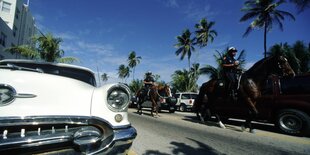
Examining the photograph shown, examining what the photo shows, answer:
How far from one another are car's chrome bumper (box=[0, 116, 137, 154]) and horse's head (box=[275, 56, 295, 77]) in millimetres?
A: 6198

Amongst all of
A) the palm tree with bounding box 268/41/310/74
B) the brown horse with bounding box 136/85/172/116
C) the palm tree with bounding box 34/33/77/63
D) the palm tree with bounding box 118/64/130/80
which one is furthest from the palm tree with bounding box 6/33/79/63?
the palm tree with bounding box 118/64/130/80

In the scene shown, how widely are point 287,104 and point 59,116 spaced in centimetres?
735

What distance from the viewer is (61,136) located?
2.10 meters

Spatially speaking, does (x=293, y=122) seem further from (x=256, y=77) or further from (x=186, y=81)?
(x=186, y=81)

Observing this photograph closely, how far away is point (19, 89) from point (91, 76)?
84.9 inches

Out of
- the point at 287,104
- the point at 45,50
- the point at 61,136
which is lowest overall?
the point at 61,136

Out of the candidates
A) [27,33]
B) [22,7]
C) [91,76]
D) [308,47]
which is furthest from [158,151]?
[27,33]

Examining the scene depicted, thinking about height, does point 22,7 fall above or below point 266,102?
above

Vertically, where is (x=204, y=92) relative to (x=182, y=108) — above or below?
above

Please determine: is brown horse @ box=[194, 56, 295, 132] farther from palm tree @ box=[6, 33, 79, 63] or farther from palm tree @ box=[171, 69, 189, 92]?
palm tree @ box=[171, 69, 189, 92]

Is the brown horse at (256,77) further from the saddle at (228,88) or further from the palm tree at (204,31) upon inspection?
the palm tree at (204,31)

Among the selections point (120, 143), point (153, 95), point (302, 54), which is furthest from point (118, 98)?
point (302, 54)

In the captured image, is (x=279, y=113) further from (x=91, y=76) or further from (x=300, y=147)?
(x=91, y=76)

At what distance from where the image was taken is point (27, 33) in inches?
1521
